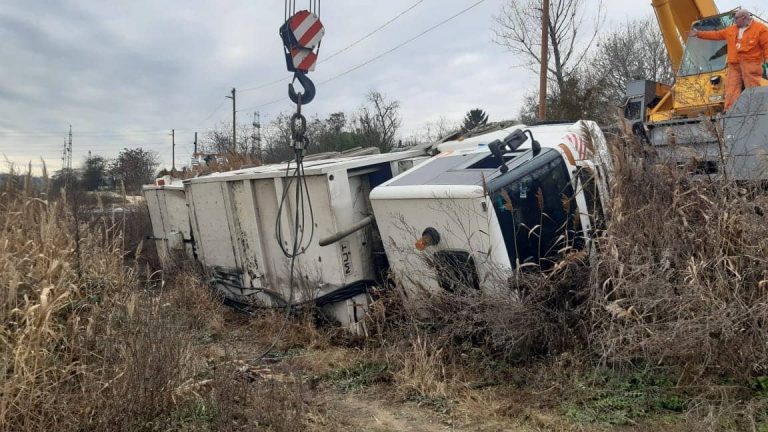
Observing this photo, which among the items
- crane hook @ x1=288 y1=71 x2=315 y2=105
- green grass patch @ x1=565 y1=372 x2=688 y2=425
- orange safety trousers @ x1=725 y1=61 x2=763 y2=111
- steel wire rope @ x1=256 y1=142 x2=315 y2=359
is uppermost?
Answer: crane hook @ x1=288 y1=71 x2=315 y2=105

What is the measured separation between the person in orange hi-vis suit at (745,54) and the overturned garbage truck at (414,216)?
2.81m

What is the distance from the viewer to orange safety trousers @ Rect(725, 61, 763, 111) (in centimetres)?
647

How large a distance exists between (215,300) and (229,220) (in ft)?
2.95

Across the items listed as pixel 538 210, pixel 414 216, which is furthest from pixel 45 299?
pixel 538 210

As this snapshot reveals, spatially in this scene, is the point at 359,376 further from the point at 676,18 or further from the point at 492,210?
the point at 676,18

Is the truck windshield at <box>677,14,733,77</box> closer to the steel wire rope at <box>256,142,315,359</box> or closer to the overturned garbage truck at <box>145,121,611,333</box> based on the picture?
the overturned garbage truck at <box>145,121,611,333</box>

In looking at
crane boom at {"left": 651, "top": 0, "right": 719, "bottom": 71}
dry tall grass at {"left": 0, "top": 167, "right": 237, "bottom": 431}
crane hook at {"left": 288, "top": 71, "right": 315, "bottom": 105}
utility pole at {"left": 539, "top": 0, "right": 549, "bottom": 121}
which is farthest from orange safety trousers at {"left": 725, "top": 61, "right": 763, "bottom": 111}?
utility pole at {"left": 539, "top": 0, "right": 549, "bottom": 121}

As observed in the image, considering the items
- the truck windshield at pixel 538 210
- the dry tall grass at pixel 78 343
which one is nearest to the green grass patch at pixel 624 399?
the truck windshield at pixel 538 210

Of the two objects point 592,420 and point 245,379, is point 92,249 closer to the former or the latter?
point 245,379

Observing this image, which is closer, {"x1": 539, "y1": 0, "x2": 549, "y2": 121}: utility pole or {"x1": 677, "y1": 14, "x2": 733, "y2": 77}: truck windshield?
{"x1": 677, "y1": 14, "x2": 733, "y2": 77}: truck windshield

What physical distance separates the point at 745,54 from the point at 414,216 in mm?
5045

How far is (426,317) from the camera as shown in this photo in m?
4.36

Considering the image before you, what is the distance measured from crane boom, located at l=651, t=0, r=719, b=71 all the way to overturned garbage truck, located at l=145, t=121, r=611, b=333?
465 centimetres

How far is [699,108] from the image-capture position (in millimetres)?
7293
